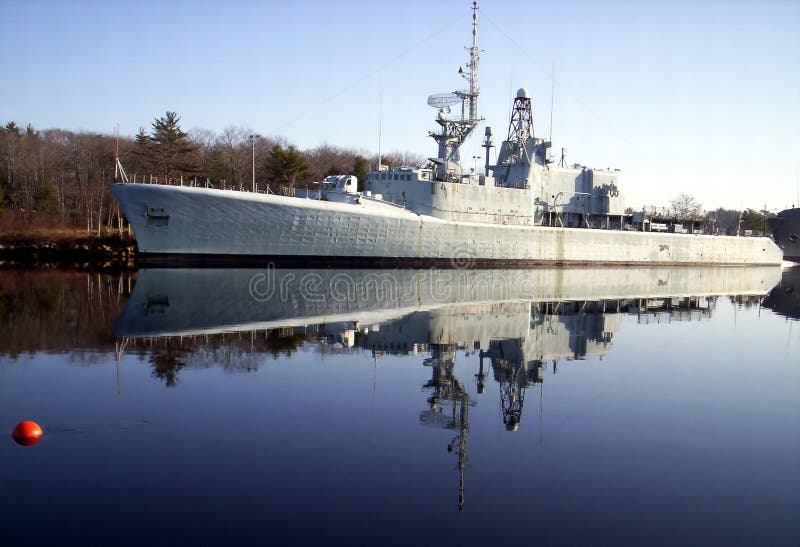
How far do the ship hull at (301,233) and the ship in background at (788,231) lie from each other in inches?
1835

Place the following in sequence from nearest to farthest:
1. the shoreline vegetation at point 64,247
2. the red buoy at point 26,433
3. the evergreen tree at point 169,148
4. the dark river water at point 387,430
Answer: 1. the dark river water at point 387,430
2. the red buoy at point 26,433
3. the shoreline vegetation at point 64,247
4. the evergreen tree at point 169,148

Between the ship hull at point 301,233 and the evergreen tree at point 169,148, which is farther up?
the evergreen tree at point 169,148

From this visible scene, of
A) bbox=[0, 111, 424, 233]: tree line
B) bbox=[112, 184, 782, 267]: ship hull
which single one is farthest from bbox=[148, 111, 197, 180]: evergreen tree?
bbox=[112, 184, 782, 267]: ship hull

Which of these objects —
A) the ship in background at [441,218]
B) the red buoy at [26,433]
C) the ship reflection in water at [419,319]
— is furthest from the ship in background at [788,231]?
the red buoy at [26,433]

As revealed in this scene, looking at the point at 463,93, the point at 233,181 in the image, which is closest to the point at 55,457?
the point at 463,93

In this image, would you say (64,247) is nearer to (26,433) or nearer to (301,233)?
(301,233)

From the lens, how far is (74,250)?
4697cm

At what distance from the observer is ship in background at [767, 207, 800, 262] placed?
76575mm

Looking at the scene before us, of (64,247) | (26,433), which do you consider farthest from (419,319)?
(64,247)

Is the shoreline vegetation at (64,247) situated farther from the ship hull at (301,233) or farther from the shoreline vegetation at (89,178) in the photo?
the ship hull at (301,233)

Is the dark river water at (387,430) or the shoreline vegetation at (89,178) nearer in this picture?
the dark river water at (387,430)

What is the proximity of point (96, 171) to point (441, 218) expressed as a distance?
41151 millimetres

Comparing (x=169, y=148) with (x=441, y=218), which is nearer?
(x=441, y=218)

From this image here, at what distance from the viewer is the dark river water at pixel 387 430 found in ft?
19.4
